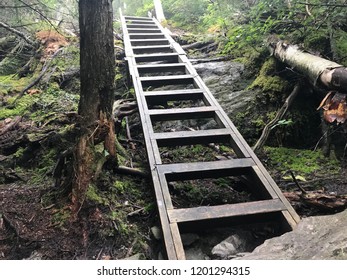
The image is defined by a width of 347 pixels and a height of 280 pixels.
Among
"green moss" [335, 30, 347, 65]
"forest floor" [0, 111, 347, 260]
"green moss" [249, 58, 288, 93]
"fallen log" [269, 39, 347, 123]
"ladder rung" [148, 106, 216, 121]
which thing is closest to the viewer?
"forest floor" [0, 111, 347, 260]

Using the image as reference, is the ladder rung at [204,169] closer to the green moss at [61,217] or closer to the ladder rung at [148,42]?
the green moss at [61,217]

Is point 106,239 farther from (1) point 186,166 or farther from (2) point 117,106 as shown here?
(2) point 117,106

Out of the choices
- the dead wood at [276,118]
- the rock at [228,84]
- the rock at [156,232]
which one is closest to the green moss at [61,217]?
the rock at [156,232]

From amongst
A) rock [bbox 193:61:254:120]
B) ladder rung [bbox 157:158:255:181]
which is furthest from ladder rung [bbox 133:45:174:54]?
ladder rung [bbox 157:158:255:181]

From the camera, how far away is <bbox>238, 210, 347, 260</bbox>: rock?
6.23 feet

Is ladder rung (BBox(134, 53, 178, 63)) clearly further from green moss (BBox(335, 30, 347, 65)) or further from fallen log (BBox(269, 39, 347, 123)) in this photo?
green moss (BBox(335, 30, 347, 65))

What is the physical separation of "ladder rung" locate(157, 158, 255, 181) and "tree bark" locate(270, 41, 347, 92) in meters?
1.17

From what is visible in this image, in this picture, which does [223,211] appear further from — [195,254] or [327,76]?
[327,76]

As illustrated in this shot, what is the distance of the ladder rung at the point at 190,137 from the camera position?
3619 millimetres

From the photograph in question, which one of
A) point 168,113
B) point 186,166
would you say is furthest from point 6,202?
point 168,113

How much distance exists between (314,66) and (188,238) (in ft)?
8.25

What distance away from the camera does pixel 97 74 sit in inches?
116

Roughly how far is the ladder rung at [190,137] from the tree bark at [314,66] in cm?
117

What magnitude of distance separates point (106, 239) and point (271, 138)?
2.69m
